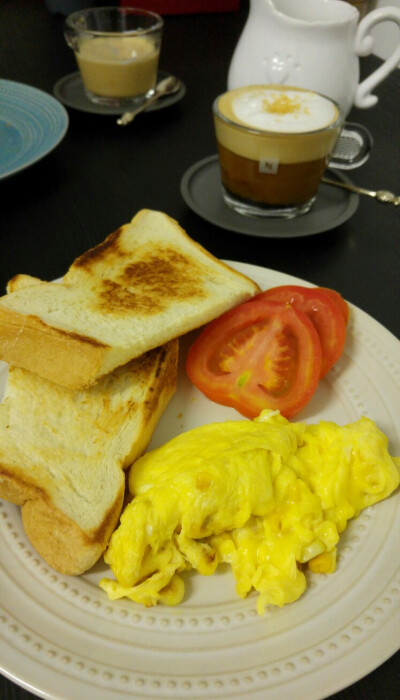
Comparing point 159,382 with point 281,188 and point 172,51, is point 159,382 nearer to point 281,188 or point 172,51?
point 281,188

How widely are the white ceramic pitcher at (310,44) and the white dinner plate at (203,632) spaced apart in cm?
215

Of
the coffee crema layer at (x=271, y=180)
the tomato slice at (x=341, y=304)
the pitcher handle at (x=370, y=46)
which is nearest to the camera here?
the tomato slice at (x=341, y=304)

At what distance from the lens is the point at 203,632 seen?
1.18 meters

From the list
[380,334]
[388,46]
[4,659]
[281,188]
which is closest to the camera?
[4,659]

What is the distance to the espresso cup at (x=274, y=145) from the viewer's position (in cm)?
222

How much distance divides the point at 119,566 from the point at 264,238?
1639 millimetres

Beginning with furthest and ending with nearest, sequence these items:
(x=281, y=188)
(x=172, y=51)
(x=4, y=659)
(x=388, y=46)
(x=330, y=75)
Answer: (x=388, y=46) → (x=172, y=51) → (x=330, y=75) → (x=281, y=188) → (x=4, y=659)

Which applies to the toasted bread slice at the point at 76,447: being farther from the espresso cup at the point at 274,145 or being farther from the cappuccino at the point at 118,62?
the cappuccino at the point at 118,62

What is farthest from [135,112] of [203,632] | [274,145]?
[203,632]

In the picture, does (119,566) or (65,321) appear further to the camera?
(65,321)

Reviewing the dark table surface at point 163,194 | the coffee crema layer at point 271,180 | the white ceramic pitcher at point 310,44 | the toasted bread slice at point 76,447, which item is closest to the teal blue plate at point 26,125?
the dark table surface at point 163,194

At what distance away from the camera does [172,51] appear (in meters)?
4.22

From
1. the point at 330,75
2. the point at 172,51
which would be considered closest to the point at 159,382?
the point at 330,75

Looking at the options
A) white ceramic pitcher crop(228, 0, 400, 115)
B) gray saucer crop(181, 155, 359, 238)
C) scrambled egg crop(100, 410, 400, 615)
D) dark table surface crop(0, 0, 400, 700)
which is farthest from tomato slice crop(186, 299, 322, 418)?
white ceramic pitcher crop(228, 0, 400, 115)
